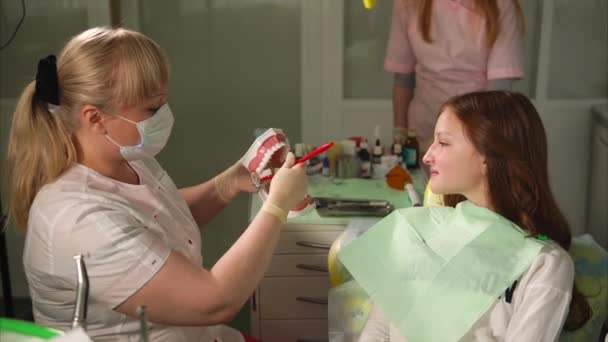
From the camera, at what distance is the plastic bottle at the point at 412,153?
2.30 meters

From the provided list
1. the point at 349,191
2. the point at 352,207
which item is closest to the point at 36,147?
the point at 352,207

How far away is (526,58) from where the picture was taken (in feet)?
9.32

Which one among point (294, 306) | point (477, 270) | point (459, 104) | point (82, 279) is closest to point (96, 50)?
point (82, 279)

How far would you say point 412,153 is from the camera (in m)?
2.30

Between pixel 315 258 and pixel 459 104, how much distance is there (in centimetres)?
69

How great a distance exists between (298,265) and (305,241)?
0.07m

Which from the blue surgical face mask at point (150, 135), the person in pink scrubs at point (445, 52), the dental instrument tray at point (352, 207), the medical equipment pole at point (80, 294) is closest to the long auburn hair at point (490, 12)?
the person in pink scrubs at point (445, 52)

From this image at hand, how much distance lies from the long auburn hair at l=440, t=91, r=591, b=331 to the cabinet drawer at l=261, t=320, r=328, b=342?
78cm

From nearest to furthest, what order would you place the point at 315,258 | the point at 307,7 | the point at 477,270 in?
the point at 477,270, the point at 315,258, the point at 307,7

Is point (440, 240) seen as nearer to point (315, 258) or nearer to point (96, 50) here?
point (315, 258)

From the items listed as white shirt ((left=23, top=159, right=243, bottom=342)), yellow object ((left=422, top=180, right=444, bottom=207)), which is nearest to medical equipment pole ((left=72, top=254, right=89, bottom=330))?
white shirt ((left=23, top=159, right=243, bottom=342))

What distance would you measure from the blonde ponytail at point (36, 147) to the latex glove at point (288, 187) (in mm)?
395

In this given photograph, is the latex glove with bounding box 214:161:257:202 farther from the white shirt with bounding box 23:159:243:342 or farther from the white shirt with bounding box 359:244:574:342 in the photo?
the white shirt with bounding box 359:244:574:342

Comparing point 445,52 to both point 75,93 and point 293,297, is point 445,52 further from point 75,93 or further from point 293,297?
point 75,93
